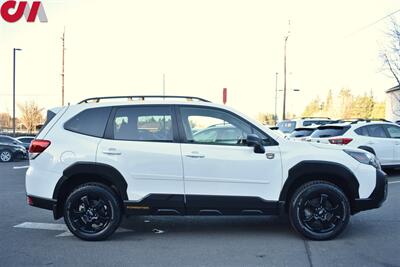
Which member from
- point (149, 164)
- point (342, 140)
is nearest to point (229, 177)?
point (149, 164)

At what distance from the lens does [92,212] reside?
5730 mm

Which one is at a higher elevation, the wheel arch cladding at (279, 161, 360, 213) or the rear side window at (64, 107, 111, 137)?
the rear side window at (64, 107, 111, 137)

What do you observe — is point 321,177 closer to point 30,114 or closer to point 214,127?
point 214,127

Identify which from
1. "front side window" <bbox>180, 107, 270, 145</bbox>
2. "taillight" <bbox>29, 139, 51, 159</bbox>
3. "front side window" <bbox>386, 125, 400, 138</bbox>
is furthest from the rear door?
"front side window" <bbox>386, 125, 400, 138</bbox>

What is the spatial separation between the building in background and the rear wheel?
38.3 metres

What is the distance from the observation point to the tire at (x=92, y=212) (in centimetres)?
568

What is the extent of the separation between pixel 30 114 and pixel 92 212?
208 feet

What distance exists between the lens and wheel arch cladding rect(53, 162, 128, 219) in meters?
5.65

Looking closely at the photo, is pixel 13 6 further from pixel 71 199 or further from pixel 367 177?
pixel 367 177

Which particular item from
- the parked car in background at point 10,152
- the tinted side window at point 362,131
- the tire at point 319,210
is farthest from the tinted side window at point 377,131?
the parked car in background at point 10,152

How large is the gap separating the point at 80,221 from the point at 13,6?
1453 centimetres

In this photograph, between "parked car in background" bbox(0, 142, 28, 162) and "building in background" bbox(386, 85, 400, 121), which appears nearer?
"parked car in background" bbox(0, 142, 28, 162)

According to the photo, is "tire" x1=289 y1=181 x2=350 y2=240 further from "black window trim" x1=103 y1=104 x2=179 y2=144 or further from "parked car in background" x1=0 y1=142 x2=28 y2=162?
"parked car in background" x1=0 y1=142 x2=28 y2=162

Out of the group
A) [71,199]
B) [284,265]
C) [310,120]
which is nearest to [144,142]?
[71,199]
